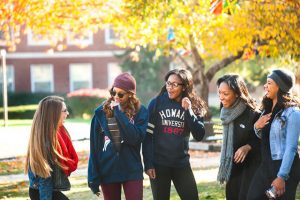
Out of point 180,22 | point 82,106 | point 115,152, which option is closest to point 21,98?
point 82,106

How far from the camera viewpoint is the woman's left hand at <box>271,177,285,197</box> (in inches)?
229

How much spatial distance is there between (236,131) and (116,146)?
1.28 m

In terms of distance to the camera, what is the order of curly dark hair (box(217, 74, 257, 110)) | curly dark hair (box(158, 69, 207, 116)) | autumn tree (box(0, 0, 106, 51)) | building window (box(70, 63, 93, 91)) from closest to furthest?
curly dark hair (box(217, 74, 257, 110)) < curly dark hair (box(158, 69, 207, 116)) < autumn tree (box(0, 0, 106, 51)) < building window (box(70, 63, 93, 91))

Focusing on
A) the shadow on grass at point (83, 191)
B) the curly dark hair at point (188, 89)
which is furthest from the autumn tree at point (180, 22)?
the curly dark hair at point (188, 89)

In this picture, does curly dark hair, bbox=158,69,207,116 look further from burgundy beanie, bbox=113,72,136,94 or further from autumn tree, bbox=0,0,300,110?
autumn tree, bbox=0,0,300,110

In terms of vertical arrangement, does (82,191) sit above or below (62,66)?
below

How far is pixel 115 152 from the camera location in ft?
20.7

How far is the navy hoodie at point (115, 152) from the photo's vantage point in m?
6.23

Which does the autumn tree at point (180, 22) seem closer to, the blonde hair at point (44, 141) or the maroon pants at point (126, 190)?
the blonde hair at point (44, 141)

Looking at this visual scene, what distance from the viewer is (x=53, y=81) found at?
4800 centimetres

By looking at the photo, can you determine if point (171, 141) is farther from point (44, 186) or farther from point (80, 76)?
point (80, 76)

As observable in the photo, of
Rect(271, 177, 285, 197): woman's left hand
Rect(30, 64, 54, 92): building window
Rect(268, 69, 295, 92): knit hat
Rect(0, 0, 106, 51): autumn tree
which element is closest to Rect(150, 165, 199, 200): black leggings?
Rect(271, 177, 285, 197): woman's left hand

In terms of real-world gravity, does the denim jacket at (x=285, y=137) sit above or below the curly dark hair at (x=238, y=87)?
below

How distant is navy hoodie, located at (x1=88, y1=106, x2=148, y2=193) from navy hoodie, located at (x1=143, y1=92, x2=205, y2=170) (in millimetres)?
398
